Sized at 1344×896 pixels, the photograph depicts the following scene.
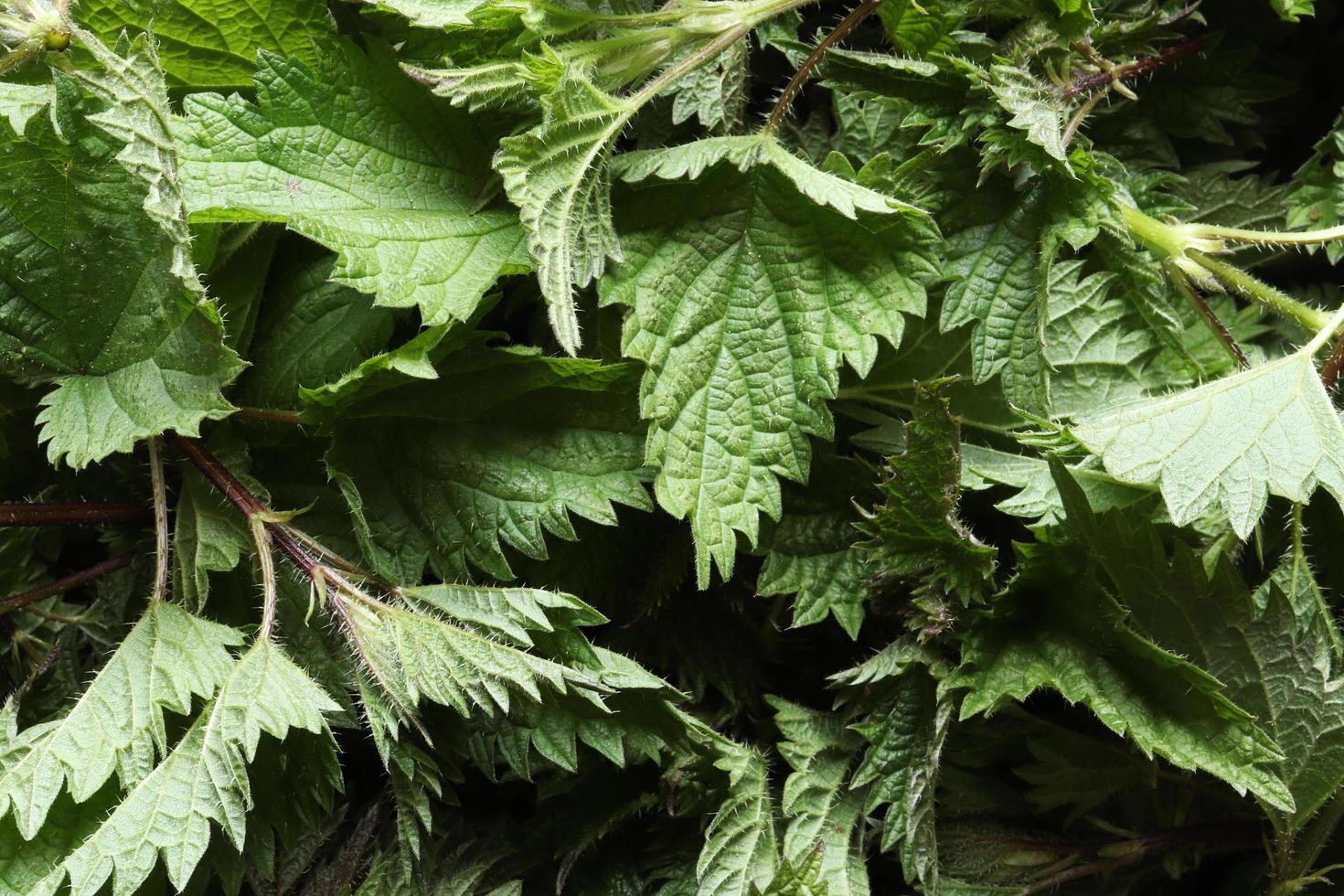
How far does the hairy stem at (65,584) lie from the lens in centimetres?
105

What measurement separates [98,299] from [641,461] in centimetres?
51

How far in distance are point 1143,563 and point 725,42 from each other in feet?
1.99

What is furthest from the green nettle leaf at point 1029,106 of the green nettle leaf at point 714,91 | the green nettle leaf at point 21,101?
the green nettle leaf at point 21,101

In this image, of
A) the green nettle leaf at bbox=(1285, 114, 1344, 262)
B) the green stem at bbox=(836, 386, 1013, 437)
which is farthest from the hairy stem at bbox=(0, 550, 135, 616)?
the green nettle leaf at bbox=(1285, 114, 1344, 262)

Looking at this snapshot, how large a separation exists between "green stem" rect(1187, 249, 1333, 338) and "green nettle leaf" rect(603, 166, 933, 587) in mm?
299

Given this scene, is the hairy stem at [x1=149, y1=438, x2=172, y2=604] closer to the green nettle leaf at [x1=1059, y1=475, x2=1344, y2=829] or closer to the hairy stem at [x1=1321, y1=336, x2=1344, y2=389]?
the green nettle leaf at [x1=1059, y1=475, x2=1344, y2=829]

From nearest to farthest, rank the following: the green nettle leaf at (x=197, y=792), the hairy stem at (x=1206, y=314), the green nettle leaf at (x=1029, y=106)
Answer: the green nettle leaf at (x=197, y=792) → the green nettle leaf at (x=1029, y=106) → the hairy stem at (x=1206, y=314)

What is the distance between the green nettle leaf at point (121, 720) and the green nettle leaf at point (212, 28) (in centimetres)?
51

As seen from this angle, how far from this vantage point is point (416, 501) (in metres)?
1.05

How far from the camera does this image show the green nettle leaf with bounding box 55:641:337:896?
88 cm

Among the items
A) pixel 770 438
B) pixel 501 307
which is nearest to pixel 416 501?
pixel 501 307

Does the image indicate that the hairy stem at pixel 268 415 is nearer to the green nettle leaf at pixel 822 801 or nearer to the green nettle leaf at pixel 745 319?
the green nettle leaf at pixel 745 319

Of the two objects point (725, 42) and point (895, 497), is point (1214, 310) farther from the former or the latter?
point (725, 42)

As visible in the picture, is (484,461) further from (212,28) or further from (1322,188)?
(1322,188)
